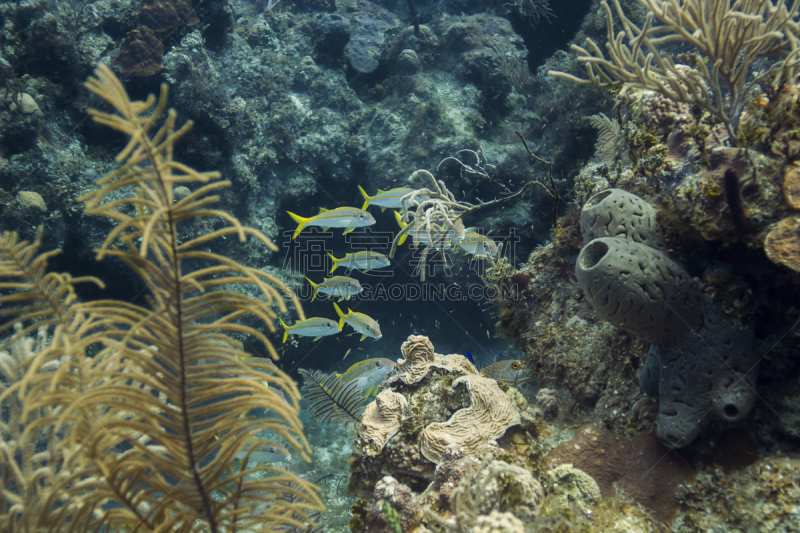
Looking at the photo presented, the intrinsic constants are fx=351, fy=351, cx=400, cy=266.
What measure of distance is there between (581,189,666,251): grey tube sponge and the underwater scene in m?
0.02

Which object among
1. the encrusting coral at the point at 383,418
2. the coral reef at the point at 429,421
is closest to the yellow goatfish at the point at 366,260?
the coral reef at the point at 429,421

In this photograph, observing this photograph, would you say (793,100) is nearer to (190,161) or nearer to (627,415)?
(627,415)

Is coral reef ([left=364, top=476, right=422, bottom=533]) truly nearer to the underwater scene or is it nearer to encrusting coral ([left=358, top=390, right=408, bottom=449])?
the underwater scene

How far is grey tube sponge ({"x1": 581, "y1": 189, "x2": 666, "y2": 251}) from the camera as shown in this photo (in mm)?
2689

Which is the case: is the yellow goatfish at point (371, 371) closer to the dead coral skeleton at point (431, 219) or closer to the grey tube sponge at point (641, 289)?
the dead coral skeleton at point (431, 219)

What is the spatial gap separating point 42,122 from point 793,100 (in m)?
10.0

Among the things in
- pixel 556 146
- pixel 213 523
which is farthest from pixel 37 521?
pixel 556 146

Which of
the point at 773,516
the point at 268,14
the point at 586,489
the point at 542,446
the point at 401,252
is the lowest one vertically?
the point at 401,252

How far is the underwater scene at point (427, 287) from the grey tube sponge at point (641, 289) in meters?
0.02

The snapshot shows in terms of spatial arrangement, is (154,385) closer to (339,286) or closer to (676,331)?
(676,331)

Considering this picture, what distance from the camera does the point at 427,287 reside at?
8.80m

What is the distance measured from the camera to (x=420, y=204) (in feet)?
13.4

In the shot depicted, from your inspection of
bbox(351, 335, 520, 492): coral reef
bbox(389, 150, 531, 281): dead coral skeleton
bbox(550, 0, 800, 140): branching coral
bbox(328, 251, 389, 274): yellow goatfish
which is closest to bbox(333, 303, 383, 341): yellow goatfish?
bbox(328, 251, 389, 274): yellow goatfish

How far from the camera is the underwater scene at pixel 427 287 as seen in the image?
148 cm
